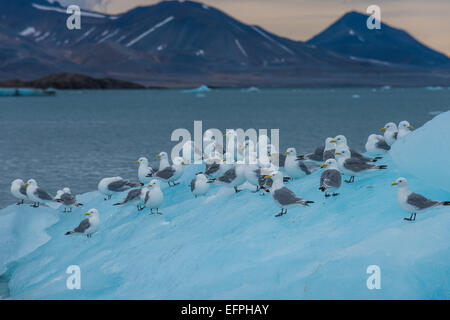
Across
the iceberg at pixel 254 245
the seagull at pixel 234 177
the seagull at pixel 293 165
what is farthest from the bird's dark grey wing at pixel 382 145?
the seagull at pixel 234 177

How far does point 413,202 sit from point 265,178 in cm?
417

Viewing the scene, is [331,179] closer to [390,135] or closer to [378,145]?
[378,145]

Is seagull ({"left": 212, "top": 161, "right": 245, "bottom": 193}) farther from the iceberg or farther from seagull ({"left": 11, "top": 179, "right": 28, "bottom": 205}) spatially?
seagull ({"left": 11, "top": 179, "right": 28, "bottom": 205})

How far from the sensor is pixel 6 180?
89.8 ft

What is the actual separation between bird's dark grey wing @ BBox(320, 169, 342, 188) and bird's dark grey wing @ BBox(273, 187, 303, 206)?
88 centimetres

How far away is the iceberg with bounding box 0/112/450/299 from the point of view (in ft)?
25.7

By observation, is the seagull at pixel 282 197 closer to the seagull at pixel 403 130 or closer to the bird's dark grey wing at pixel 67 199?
the seagull at pixel 403 130

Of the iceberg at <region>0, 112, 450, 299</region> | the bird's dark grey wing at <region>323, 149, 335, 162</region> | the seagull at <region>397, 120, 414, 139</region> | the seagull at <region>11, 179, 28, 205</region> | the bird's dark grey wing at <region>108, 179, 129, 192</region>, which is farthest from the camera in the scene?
the seagull at <region>397, 120, 414, 139</region>

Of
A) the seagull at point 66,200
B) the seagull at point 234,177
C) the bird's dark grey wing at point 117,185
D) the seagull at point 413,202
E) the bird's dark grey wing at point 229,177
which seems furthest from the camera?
the bird's dark grey wing at point 117,185

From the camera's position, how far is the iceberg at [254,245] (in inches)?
308

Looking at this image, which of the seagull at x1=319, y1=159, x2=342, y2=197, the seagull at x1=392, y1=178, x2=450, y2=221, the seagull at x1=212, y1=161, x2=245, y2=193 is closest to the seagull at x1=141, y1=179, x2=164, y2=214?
the seagull at x1=212, y1=161, x2=245, y2=193

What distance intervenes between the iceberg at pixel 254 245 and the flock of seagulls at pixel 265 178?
0.31 metres
